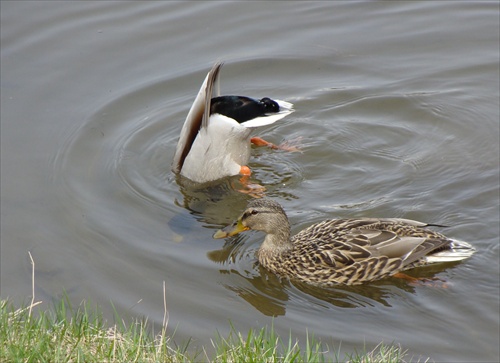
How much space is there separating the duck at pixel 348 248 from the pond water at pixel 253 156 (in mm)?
115

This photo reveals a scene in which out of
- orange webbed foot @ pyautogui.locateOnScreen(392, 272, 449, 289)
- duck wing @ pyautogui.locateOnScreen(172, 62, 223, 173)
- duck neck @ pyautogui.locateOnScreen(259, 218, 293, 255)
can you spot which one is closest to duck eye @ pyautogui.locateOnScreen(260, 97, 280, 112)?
duck wing @ pyautogui.locateOnScreen(172, 62, 223, 173)

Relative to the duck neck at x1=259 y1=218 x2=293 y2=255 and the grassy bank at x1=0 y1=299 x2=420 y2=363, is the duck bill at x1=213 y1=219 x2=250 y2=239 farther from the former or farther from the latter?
the grassy bank at x1=0 y1=299 x2=420 y2=363

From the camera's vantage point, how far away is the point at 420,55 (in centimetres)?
1002

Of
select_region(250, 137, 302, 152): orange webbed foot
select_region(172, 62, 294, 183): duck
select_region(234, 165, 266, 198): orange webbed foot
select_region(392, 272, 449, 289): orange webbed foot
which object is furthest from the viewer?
select_region(250, 137, 302, 152): orange webbed foot

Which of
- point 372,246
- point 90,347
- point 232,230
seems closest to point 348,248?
point 372,246

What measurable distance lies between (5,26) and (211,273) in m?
5.48

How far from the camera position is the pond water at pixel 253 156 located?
646 centimetres

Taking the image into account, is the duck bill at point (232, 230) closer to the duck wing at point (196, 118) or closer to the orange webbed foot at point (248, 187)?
the orange webbed foot at point (248, 187)

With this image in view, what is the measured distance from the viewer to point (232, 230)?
7.22 meters

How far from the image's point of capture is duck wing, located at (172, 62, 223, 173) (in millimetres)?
8062

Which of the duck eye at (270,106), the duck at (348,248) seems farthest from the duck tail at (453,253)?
the duck eye at (270,106)

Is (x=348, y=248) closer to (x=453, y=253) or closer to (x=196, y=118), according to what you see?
(x=453, y=253)

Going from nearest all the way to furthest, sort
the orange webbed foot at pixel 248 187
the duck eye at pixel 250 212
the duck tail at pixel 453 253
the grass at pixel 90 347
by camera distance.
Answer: the grass at pixel 90 347 < the duck tail at pixel 453 253 < the duck eye at pixel 250 212 < the orange webbed foot at pixel 248 187

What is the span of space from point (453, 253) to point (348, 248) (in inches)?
32.9
